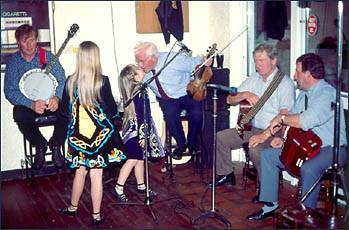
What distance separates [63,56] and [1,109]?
2.92 feet

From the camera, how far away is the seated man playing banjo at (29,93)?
4699mm

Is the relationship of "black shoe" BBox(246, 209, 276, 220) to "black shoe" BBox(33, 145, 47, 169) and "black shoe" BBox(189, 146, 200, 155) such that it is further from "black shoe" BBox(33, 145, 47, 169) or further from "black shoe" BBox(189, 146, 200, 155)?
"black shoe" BBox(33, 145, 47, 169)

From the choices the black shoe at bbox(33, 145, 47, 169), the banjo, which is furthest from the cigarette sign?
the black shoe at bbox(33, 145, 47, 169)

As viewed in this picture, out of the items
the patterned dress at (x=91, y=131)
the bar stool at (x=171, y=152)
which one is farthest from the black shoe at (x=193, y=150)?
the patterned dress at (x=91, y=131)

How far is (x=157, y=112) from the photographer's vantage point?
574 centimetres

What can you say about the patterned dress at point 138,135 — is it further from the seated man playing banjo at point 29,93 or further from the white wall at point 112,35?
the white wall at point 112,35

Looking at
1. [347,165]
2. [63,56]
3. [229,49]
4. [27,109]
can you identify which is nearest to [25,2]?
[63,56]

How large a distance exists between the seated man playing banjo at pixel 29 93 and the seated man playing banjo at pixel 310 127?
2.20 m

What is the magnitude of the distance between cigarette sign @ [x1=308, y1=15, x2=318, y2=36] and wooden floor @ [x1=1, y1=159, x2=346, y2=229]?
1.52 meters

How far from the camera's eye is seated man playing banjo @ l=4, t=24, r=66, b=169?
470 centimetres

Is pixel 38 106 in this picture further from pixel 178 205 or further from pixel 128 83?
pixel 178 205

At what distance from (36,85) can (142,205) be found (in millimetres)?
1666

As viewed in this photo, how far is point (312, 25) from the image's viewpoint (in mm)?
4352

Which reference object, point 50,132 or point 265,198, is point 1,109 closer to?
point 50,132
